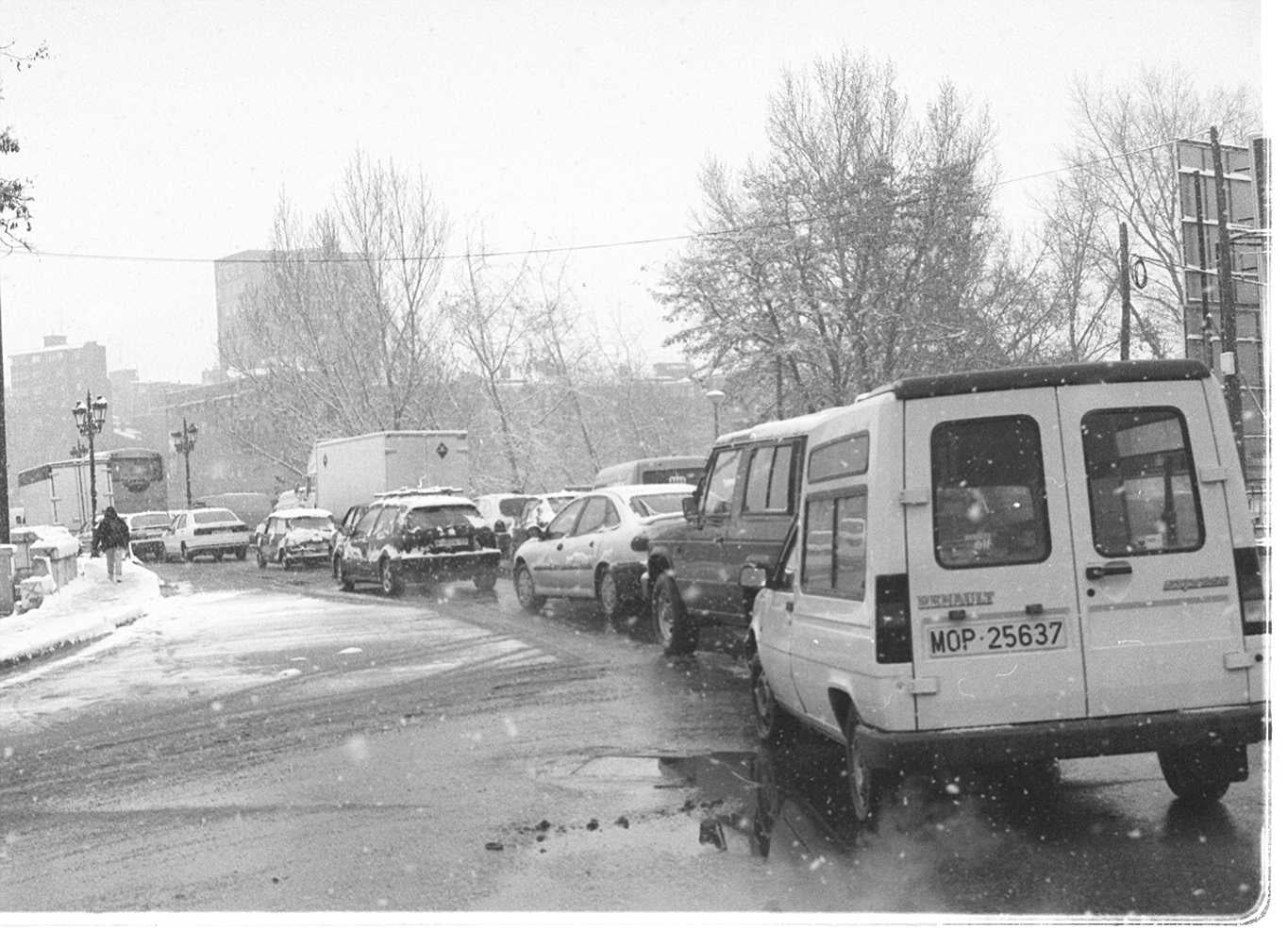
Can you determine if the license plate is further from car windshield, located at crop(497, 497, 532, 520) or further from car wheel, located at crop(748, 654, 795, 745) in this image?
car windshield, located at crop(497, 497, 532, 520)

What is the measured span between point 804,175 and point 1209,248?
14371 millimetres

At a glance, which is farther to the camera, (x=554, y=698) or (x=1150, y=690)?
(x=554, y=698)

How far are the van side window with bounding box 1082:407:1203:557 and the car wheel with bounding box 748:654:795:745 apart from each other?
2.88 meters

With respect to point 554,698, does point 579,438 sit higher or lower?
higher

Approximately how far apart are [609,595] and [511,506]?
17.6m

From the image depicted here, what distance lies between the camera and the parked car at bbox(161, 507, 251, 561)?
147 feet

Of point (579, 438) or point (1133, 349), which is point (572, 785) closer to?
point (1133, 349)

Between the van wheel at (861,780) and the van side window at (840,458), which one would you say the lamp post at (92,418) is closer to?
the van side window at (840,458)

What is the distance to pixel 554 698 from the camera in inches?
434

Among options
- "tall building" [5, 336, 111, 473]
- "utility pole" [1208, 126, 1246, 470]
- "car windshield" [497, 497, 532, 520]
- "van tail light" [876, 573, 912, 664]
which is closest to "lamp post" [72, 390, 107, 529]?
"car windshield" [497, 497, 532, 520]

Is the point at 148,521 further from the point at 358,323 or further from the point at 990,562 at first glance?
the point at 990,562

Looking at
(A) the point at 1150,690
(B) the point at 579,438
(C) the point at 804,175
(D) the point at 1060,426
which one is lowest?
(A) the point at 1150,690

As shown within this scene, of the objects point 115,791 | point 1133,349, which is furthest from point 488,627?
point 1133,349

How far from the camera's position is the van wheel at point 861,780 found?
21.1 feet
